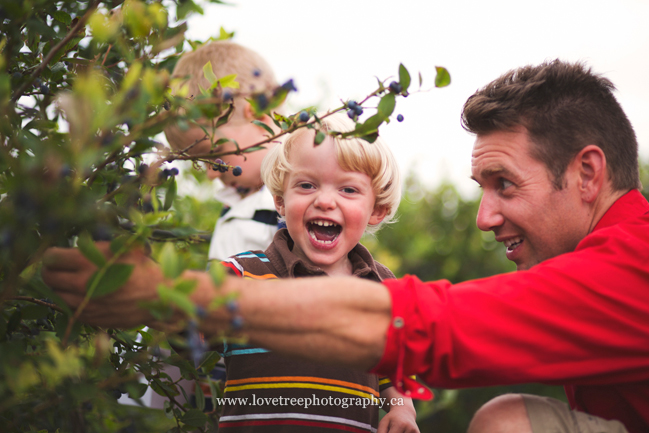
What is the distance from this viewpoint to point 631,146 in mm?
2229

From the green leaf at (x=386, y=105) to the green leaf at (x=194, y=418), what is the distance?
1096mm

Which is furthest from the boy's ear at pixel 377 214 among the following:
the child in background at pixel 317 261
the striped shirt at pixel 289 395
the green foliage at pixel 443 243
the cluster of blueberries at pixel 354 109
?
the green foliage at pixel 443 243

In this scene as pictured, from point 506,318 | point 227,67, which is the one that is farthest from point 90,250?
point 227,67

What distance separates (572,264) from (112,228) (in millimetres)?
1219

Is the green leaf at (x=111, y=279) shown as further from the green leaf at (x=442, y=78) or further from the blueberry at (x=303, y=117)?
the green leaf at (x=442, y=78)

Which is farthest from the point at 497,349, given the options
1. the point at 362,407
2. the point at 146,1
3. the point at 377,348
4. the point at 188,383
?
the point at 188,383

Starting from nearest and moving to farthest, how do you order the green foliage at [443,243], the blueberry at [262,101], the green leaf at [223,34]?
the blueberry at [262,101], the green leaf at [223,34], the green foliage at [443,243]

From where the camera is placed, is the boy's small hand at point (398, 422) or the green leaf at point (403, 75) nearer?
the green leaf at point (403, 75)

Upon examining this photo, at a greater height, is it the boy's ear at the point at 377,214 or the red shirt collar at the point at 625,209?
the boy's ear at the point at 377,214

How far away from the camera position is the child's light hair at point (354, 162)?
2.25 metres

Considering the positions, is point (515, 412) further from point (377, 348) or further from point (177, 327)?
point (177, 327)

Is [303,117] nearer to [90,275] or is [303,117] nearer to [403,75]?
[403,75]

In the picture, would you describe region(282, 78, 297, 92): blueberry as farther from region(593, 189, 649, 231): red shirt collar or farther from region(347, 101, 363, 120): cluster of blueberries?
region(593, 189, 649, 231): red shirt collar

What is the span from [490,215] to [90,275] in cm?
167
